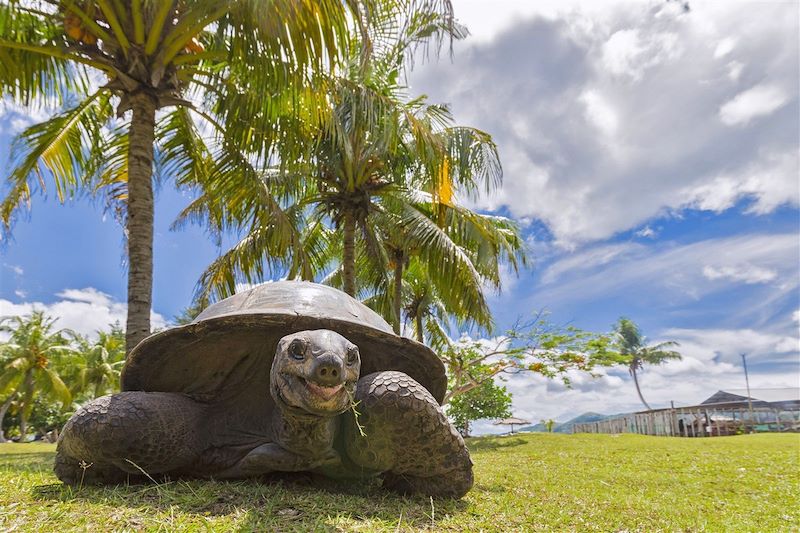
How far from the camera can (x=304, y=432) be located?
215 centimetres

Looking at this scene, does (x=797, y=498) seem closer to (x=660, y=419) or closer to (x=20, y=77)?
(x=20, y=77)

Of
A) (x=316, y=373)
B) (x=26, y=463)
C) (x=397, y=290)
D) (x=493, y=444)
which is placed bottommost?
(x=493, y=444)

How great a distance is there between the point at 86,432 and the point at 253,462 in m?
0.75

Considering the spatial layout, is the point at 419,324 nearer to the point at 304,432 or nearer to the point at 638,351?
the point at 304,432

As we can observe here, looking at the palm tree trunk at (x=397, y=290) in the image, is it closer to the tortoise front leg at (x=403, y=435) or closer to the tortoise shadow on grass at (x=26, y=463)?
the tortoise shadow on grass at (x=26, y=463)

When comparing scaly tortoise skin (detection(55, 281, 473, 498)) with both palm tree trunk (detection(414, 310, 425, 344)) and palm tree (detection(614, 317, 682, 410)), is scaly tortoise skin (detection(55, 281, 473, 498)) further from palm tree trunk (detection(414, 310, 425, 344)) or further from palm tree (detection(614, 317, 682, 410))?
palm tree (detection(614, 317, 682, 410))

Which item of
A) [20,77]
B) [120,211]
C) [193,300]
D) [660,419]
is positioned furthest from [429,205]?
[660,419]

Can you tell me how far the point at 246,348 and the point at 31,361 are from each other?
91.4 ft

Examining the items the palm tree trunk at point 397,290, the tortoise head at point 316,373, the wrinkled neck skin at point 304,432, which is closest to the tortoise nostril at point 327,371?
the tortoise head at point 316,373

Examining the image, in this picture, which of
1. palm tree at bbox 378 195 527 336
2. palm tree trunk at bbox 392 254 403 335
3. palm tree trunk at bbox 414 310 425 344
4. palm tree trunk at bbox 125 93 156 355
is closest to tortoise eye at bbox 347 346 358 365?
palm tree trunk at bbox 125 93 156 355

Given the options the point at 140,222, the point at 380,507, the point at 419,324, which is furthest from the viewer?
the point at 419,324

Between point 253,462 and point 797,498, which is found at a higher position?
point 253,462

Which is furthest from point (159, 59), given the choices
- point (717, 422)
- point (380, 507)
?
point (717, 422)

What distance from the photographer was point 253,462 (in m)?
2.28
